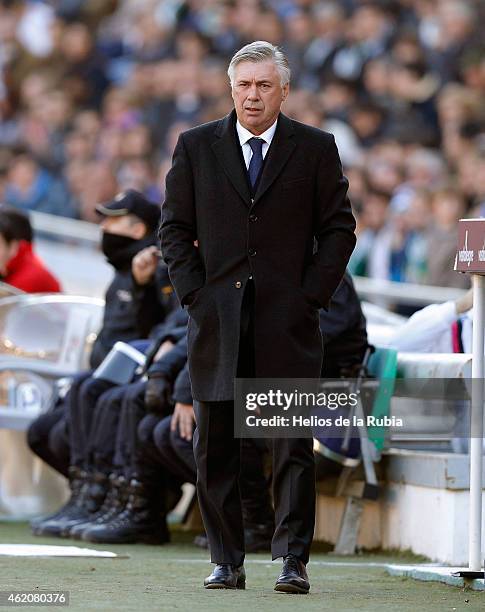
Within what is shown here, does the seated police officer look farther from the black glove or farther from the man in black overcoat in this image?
the man in black overcoat

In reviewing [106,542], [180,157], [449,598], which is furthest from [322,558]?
[180,157]

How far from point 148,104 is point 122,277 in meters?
8.05

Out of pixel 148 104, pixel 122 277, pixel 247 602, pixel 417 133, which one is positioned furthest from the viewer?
pixel 148 104

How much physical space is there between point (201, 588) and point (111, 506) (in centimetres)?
253

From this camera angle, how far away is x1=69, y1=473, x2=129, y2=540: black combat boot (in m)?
7.68

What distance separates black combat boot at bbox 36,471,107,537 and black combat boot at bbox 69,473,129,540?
0.11 metres

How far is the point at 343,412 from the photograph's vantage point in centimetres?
698

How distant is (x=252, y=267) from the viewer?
5113 millimetres

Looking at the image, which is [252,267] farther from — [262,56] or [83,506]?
[83,506]

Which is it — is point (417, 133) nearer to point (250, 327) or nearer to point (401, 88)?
point (401, 88)

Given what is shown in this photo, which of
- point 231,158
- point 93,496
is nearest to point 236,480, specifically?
point 231,158

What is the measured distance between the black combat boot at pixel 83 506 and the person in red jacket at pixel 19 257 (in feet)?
7.42

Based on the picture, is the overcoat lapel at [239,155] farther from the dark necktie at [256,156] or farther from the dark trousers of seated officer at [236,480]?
the dark trousers of seated officer at [236,480]

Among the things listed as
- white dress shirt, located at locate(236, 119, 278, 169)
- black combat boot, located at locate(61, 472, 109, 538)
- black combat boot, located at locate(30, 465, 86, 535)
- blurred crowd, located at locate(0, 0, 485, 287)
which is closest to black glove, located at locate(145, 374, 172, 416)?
black combat boot, located at locate(61, 472, 109, 538)
